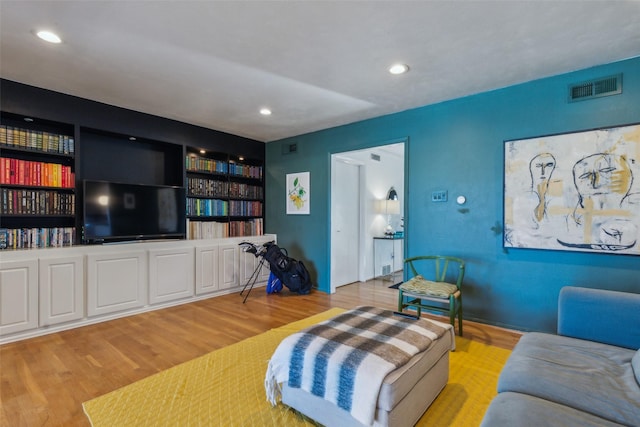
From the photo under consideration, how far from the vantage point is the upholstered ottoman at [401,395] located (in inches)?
59.0

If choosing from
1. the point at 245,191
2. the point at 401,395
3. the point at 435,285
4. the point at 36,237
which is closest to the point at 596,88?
the point at 435,285

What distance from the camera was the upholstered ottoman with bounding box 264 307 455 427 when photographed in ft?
4.91

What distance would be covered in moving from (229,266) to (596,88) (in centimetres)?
471

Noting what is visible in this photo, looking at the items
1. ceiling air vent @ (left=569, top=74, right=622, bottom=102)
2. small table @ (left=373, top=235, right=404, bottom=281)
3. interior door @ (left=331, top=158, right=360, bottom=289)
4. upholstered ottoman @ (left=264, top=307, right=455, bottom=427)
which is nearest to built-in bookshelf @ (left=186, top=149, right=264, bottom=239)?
interior door @ (left=331, top=158, right=360, bottom=289)

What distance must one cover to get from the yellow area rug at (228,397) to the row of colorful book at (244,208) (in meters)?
2.80

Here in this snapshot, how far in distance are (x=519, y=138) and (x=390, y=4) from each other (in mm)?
2030

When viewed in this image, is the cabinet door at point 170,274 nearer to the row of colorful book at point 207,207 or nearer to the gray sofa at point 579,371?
the row of colorful book at point 207,207

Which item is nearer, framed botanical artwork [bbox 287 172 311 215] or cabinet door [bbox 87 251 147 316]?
cabinet door [bbox 87 251 147 316]

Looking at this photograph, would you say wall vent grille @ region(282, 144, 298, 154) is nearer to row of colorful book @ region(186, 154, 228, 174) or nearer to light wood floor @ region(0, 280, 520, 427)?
row of colorful book @ region(186, 154, 228, 174)

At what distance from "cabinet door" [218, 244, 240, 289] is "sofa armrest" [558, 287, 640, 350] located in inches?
157

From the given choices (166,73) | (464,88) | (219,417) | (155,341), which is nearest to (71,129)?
(166,73)

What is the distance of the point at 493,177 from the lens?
128 inches

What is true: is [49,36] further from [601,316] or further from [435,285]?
[601,316]

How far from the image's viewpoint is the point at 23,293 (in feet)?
9.64
